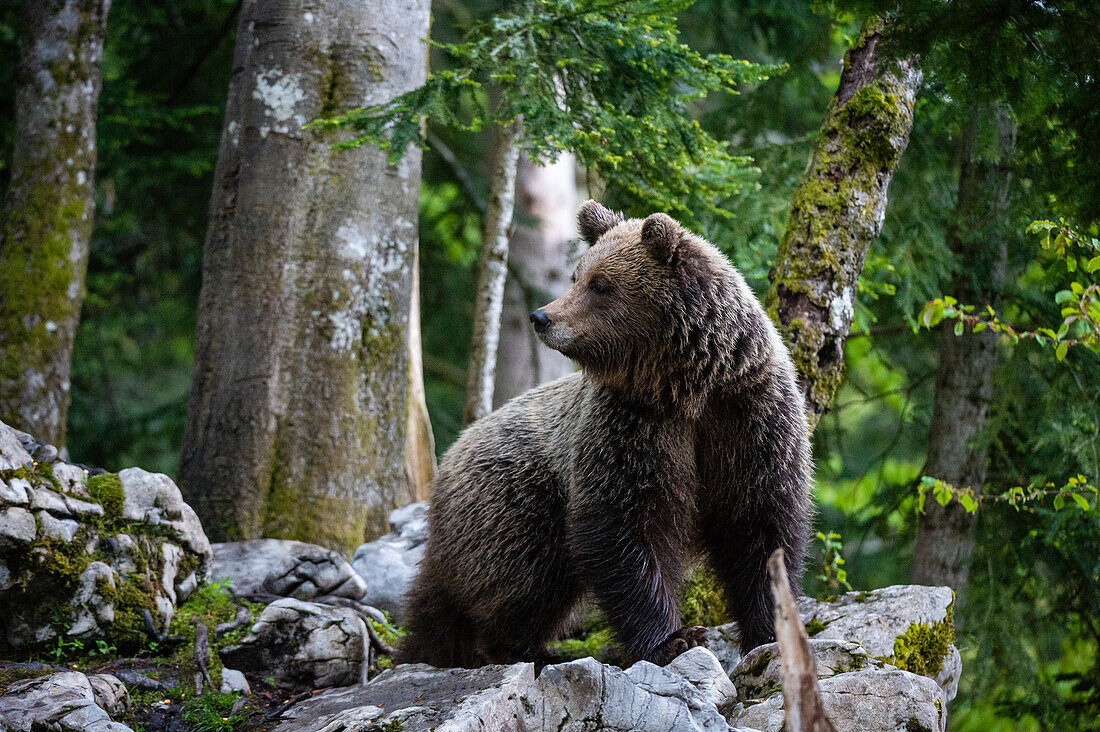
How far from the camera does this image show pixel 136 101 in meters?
8.24

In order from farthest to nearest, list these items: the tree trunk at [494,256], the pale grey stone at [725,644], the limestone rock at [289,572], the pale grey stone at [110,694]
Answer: the tree trunk at [494,256] → the limestone rock at [289,572] → the pale grey stone at [725,644] → the pale grey stone at [110,694]

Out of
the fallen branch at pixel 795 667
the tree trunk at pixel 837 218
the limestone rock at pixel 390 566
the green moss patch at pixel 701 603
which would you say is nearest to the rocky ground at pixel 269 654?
the limestone rock at pixel 390 566

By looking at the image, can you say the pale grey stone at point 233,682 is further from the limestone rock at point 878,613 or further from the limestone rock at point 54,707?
the limestone rock at point 878,613

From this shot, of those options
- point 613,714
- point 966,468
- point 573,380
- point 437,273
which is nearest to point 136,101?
point 437,273

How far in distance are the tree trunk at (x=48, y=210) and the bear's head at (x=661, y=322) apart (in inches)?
156

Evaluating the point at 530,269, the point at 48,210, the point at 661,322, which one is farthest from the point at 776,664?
the point at 530,269

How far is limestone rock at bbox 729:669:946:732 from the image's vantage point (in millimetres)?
3234

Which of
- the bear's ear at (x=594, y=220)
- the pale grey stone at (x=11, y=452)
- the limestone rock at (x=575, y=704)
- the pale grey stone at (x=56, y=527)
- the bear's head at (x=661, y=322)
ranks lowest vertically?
the limestone rock at (x=575, y=704)

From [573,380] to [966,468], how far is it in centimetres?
439

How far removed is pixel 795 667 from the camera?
2295 millimetres

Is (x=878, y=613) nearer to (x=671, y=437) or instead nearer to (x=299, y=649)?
(x=671, y=437)

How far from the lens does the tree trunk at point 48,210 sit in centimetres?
614

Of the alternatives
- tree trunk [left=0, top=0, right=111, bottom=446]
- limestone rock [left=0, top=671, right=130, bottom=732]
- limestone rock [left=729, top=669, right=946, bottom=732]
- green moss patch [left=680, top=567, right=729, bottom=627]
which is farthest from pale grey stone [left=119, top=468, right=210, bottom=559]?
limestone rock [left=729, top=669, right=946, bottom=732]

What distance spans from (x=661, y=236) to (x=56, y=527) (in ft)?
10.4
